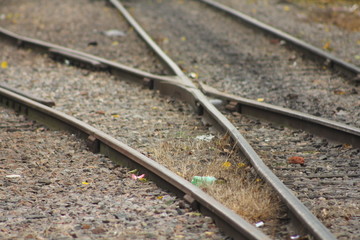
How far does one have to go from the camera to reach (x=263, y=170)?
518cm

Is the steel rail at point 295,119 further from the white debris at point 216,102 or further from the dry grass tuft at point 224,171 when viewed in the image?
the dry grass tuft at point 224,171

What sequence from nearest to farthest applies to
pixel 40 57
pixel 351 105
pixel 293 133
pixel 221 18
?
pixel 293 133, pixel 351 105, pixel 40 57, pixel 221 18

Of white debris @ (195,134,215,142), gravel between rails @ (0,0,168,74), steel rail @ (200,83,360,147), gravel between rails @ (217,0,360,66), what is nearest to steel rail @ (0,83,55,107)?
steel rail @ (200,83,360,147)

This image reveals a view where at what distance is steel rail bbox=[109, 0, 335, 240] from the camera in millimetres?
4148

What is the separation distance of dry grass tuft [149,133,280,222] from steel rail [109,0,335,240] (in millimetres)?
83

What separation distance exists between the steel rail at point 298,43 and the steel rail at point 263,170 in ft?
7.50

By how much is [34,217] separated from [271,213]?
5.76 ft

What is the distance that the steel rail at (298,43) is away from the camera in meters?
8.94

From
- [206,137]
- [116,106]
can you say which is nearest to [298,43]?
[116,106]

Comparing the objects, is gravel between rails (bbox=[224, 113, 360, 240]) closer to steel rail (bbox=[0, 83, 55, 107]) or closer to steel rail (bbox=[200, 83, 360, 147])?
steel rail (bbox=[200, 83, 360, 147])

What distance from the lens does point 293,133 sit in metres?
6.73

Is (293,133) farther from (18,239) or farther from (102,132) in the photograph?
(18,239)

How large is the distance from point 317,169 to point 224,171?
33.2 inches

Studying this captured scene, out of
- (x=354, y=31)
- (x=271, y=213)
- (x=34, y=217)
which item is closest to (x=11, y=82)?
(x=34, y=217)
